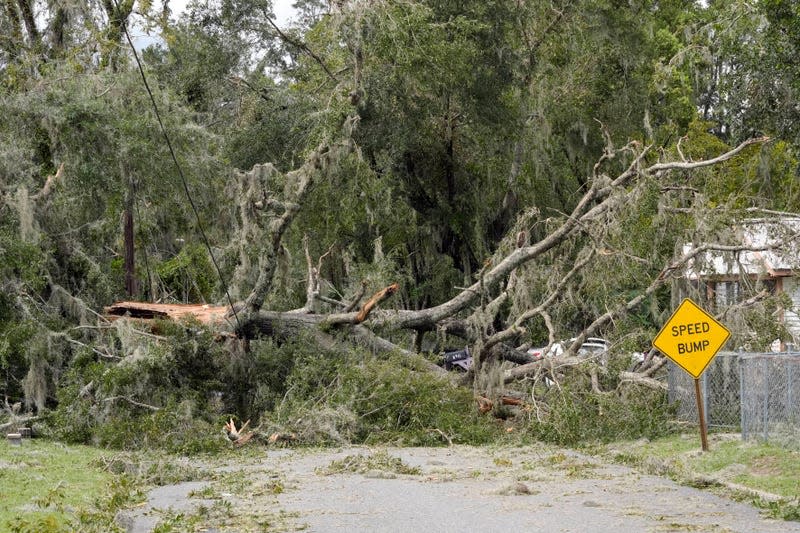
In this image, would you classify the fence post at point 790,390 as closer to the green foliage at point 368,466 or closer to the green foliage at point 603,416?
the green foliage at point 603,416

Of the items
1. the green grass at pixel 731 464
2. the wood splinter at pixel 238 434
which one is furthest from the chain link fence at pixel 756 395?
the wood splinter at pixel 238 434

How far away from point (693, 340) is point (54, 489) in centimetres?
801

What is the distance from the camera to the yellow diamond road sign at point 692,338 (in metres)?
13.8

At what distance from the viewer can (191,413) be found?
17547mm

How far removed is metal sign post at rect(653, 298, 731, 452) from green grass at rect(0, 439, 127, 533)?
280 inches

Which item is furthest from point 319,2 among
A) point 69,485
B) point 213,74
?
point 69,485

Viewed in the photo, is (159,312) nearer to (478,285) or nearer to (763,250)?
(478,285)

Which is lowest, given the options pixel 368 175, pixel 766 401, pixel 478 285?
pixel 766 401

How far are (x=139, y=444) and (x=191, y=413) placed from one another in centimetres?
108

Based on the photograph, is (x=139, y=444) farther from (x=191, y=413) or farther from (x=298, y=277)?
(x=298, y=277)

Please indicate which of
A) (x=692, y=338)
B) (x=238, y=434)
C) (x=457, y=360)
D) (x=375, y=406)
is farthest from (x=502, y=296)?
(x=457, y=360)

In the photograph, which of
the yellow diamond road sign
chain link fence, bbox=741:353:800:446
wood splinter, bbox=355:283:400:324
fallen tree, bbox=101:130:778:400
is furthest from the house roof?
wood splinter, bbox=355:283:400:324

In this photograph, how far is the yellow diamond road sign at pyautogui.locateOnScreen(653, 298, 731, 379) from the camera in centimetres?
1384

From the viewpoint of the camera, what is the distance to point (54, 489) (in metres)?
10.9
